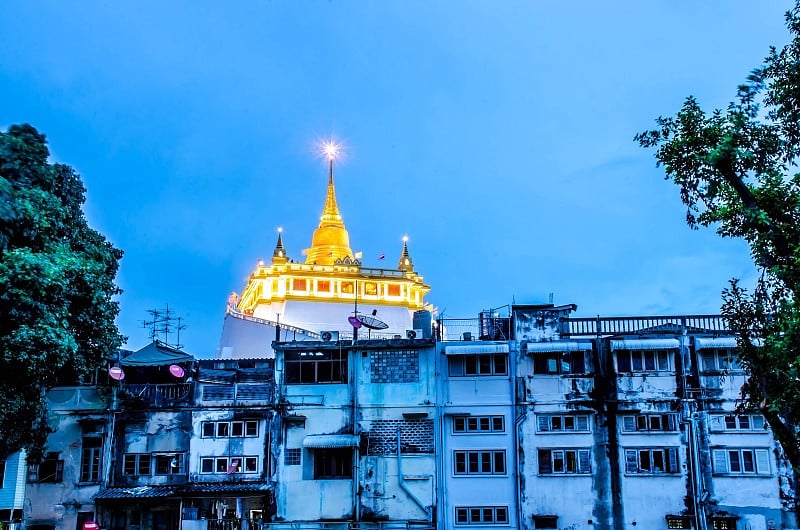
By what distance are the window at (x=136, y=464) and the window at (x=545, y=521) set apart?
16507 millimetres

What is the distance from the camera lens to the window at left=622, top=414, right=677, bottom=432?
35.1m

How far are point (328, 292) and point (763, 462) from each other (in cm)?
3204

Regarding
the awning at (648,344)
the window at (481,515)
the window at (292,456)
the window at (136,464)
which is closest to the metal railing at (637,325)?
the awning at (648,344)

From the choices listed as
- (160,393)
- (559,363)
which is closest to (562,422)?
(559,363)

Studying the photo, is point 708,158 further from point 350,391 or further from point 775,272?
point 350,391

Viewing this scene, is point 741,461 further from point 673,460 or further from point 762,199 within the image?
point 762,199

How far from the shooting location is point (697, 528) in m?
33.8

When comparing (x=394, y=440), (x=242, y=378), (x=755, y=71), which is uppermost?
(x=755, y=71)

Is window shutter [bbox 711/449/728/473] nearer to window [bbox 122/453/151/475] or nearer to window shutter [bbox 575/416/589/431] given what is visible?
window shutter [bbox 575/416/589/431]

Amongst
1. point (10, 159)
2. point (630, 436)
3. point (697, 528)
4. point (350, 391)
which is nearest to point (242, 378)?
point (350, 391)

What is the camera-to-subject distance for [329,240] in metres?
66.8

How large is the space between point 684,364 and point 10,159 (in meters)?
27.3

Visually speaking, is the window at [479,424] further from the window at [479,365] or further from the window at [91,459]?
the window at [91,459]

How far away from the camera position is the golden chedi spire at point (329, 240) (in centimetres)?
6519
